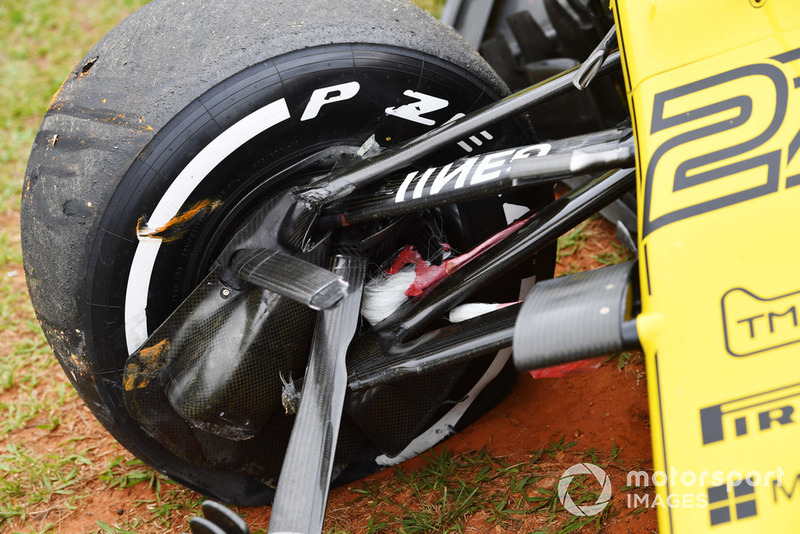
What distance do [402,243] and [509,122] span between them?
40cm

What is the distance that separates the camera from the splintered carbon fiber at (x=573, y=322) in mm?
1190

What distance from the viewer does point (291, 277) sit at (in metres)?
1.50

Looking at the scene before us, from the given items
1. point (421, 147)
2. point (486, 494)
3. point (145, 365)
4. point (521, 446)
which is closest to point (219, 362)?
point (145, 365)

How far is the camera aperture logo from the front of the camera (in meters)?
1.80

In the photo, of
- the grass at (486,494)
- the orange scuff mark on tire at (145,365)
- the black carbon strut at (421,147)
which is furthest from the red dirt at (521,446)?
the black carbon strut at (421,147)

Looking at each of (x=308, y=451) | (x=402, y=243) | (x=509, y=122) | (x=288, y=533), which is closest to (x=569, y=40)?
(x=509, y=122)

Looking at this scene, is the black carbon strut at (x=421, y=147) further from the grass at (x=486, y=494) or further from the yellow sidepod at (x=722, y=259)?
the grass at (x=486, y=494)

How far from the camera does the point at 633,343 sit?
1189 millimetres

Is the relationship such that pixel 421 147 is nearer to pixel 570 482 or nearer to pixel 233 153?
pixel 233 153

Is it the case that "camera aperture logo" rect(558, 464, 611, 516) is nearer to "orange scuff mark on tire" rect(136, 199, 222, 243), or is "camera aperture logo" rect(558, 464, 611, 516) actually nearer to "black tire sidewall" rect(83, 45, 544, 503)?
"black tire sidewall" rect(83, 45, 544, 503)

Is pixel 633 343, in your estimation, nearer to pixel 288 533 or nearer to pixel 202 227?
pixel 288 533

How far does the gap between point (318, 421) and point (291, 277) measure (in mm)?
309

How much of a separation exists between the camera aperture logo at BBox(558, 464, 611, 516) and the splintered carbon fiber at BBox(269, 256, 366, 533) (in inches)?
24.9

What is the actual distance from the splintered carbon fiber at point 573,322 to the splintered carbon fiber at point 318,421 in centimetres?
51
